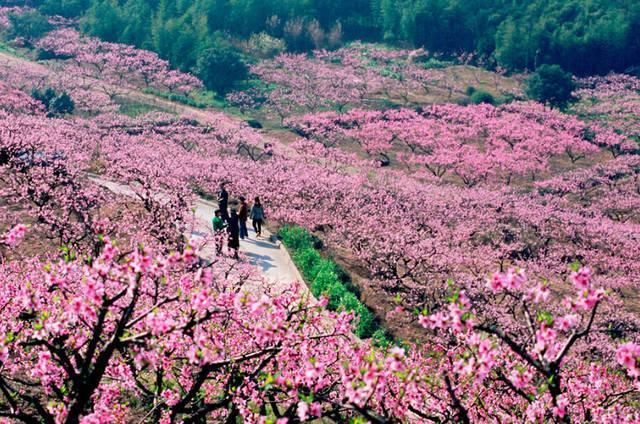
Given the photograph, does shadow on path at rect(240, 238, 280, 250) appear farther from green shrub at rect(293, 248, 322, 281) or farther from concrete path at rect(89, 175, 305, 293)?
green shrub at rect(293, 248, 322, 281)

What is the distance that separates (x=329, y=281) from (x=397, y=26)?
79780 mm

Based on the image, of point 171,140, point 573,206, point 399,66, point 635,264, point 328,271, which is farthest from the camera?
point 399,66

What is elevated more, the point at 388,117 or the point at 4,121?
the point at 4,121

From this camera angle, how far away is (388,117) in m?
57.2

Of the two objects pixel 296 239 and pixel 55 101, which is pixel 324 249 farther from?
pixel 55 101

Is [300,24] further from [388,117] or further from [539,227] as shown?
[539,227]

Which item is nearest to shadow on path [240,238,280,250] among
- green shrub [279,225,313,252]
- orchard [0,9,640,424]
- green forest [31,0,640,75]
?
green shrub [279,225,313,252]

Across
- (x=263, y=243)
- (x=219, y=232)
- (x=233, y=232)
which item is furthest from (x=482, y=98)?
(x=219, y=232)

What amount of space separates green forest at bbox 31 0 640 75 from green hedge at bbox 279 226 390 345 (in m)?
48.5

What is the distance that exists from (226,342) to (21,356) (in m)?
3.63

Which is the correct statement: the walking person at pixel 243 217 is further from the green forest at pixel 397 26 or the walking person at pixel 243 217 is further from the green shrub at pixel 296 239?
the green forest at pixel 397 26

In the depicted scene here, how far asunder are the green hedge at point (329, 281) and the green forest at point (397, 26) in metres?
48.5

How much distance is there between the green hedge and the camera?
53.5 ft

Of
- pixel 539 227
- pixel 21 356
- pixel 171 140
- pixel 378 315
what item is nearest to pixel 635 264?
pixel 539 227
